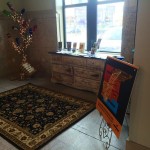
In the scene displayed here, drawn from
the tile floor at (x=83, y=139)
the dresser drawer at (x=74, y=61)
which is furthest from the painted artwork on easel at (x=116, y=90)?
the dresser drawer at (x=74, y=61)

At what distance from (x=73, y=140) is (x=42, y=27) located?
351cm

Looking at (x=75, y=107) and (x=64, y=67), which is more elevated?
(x=64, y=67)

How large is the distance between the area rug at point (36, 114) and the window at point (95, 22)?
5.08 feet

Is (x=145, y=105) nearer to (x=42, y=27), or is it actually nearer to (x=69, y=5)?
(x=69, y=5)

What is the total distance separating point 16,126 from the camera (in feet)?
8.45

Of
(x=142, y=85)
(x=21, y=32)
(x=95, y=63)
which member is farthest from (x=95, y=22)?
(x=142, y=85)

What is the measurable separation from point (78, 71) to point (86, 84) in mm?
330

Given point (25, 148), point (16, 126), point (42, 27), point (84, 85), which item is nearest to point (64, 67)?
point (84, 85)

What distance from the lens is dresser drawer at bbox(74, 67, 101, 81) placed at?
3.57m

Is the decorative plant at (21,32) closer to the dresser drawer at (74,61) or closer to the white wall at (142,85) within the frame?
the dresser drawer at (74,61)

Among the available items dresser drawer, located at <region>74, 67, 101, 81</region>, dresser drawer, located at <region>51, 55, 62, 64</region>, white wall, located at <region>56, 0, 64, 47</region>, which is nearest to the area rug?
dresser drawer, located at <region>74, 67, 101, 81</region>

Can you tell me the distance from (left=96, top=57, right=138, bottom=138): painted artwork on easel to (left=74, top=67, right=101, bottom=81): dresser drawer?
4.88 ft

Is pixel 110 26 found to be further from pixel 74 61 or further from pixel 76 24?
pixel 74 61

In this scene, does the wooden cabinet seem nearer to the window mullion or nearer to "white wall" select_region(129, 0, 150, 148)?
the window mullion
